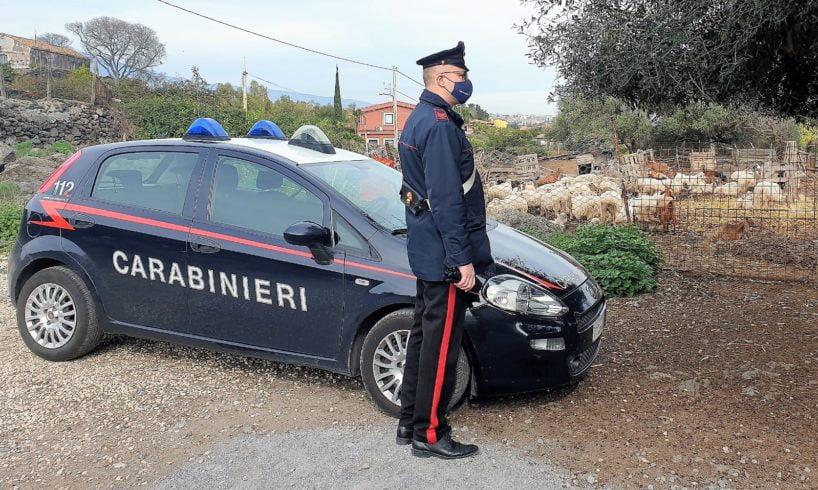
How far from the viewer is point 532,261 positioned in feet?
14.4

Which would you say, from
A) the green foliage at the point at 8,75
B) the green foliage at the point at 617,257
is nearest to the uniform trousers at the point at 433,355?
the green foliage at the point at 617,257

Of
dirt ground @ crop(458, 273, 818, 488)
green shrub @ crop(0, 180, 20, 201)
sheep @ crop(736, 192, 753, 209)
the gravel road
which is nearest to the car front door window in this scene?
the gravel road

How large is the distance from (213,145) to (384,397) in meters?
2.14

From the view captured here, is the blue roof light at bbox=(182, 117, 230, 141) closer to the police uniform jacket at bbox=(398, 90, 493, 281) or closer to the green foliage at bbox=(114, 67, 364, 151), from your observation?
the police uniform jacket at bbox=(398, 90, 493, 281)

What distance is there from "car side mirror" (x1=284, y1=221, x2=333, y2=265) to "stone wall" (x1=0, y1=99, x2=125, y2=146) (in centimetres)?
2432

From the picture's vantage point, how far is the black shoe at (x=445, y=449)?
11.8ft

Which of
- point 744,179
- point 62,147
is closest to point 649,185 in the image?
point 744,179

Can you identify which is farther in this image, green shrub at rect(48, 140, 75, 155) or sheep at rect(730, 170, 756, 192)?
green shrub at rect(48, 140, 75, 155)

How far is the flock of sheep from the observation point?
1163 cm

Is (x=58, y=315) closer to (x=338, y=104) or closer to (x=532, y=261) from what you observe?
(x=532, y=261)

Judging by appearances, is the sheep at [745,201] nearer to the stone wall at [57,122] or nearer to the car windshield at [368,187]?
the car windshield at [368,187]

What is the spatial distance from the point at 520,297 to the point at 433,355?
71 cm

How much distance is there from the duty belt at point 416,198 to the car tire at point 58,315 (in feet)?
8.95

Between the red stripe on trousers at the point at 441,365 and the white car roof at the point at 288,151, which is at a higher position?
the white car roof at the point at 288,151
